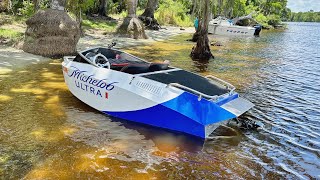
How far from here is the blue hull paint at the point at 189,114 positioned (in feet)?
20.1

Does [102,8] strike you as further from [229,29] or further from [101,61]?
[101,61]

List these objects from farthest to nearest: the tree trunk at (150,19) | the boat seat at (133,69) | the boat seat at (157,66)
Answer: the tree trunk at (150,19) → the boat seat at (157,66) → the boat seat at (133,69)

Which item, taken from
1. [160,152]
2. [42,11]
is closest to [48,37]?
[42,11]

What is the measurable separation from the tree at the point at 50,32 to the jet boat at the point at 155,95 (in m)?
6.59

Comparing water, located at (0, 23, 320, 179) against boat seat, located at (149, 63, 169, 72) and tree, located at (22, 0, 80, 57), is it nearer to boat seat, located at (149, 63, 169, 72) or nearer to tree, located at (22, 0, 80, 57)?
boat seat, located at (149, 63, 169, 72)

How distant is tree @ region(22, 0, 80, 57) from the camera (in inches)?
563

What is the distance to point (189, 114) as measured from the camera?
614cm

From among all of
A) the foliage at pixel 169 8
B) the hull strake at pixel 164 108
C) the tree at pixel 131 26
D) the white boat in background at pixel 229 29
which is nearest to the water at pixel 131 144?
the hull strake at pixel 164 108

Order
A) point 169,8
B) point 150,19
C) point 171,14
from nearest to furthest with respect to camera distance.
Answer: point 150,19 < point 169,8 < point 171,14

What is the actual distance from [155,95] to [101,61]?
8.10 ft

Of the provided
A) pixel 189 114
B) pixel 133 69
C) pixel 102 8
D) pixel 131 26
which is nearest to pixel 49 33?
pixel 133 69

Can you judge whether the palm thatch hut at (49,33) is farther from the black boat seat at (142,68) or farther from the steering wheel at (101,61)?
the black boat seat at (142,68)

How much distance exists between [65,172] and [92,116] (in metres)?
2.65

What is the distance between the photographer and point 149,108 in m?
6.56
